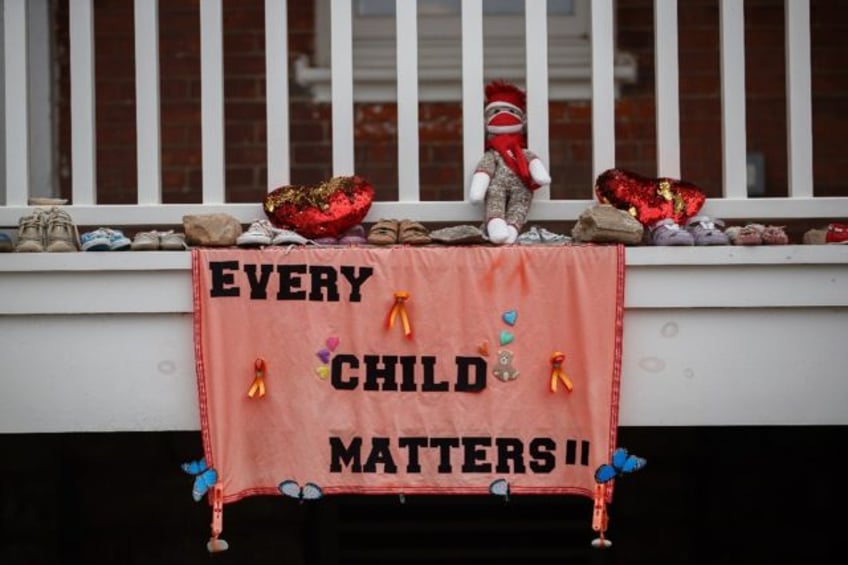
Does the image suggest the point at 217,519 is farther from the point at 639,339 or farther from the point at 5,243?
the point at 639,339

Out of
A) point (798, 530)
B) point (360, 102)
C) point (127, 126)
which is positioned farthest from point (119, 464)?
point (798, 530)

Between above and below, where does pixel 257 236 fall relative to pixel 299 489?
above

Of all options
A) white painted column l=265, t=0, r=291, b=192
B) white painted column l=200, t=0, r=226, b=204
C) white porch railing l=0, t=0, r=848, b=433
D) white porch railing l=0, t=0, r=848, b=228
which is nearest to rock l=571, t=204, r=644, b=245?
white porch railing l=0, t=0, r=848, b=433

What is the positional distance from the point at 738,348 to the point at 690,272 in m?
0.22

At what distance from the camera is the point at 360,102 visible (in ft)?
13.5

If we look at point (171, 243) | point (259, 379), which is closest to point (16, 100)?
point (171, 243)

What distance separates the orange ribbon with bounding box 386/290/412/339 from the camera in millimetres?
2166

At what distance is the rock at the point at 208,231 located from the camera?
7.39ft

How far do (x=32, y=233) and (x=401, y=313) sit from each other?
2.99 ft

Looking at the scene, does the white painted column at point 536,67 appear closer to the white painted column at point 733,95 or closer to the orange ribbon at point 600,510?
the white painted column at point 733,95

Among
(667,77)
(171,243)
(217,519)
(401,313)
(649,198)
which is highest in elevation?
(667,77)

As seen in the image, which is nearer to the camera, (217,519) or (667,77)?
(217,519)

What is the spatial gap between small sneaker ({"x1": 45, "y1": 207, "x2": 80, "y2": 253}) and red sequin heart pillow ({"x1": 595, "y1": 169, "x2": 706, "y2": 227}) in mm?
1323

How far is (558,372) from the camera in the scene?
7.19 ft
